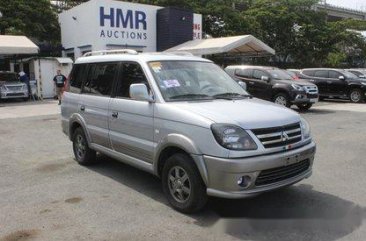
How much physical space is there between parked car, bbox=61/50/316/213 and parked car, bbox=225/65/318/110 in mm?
10351

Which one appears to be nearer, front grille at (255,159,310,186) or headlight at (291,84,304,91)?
front grille at (255,159,310,186)

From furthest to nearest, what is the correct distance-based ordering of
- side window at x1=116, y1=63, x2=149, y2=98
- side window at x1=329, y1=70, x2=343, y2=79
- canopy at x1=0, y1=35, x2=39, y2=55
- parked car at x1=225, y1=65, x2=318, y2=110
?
canopy at x1=0, y1=35, x2=39, y2=55
side window at x1=329, y1=70, x2=343, y2=79
parked car at x1=225, y1=65, x2=318, y2=110
side window at x1=116, y1=63, x2=149, y2=98

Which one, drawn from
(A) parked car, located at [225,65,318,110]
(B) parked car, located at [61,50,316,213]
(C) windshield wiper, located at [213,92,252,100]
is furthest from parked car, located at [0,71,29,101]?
(C) windshield wiper, located at [213,92,252,100]

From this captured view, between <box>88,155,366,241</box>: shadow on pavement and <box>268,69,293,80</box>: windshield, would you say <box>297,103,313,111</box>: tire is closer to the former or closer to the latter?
<box>268,69,293,80</box>: windshield

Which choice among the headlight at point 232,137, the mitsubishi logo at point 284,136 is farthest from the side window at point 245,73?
the headlight at point 232,137

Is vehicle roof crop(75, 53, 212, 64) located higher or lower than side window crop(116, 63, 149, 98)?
higher

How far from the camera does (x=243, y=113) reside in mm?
5047

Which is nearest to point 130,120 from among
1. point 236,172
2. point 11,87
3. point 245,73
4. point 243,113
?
point 243,113

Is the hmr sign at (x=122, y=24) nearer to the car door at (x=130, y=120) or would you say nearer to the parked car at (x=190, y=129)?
the parked car at (x=190, y=129)

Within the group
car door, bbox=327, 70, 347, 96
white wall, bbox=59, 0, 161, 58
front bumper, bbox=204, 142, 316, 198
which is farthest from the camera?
white wall, bbox=59, 0, 161, 58

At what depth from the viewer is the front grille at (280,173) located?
485cm

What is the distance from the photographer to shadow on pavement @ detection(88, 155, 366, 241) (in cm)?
467

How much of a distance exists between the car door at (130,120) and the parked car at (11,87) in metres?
17.9

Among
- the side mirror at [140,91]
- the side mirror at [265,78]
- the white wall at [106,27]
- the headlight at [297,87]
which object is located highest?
the white wall at [106,27]
